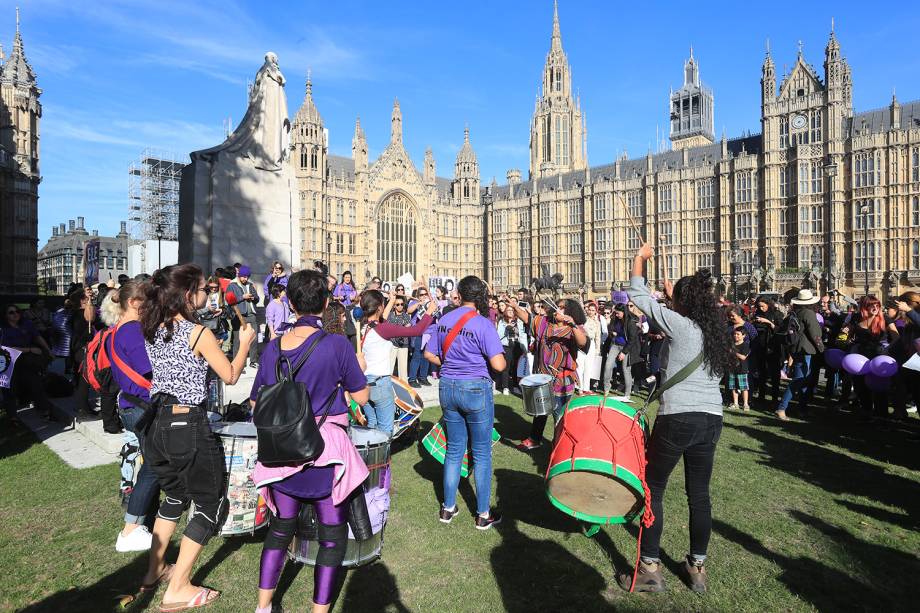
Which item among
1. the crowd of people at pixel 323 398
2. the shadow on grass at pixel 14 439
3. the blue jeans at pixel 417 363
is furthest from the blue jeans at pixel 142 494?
the blue jeans at pixel 417 363

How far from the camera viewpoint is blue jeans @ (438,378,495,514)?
4582 mm

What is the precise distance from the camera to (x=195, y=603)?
345 centimetres

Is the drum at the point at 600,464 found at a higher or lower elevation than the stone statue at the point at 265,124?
lower

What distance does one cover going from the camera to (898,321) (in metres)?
8.42

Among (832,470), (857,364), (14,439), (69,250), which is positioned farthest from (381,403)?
(69,250)

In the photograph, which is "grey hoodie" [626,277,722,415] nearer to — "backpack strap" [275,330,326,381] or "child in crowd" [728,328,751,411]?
"backpack strap" [275,330,326,381]

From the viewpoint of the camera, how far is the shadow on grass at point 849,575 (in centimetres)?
367

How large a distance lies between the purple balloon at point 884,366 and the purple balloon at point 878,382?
0.16 meters

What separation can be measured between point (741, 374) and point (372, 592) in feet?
27.7

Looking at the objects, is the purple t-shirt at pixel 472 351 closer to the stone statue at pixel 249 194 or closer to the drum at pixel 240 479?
the drum at pixel 240 479

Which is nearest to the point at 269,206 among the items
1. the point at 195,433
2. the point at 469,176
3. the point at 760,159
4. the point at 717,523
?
the point at 195,433

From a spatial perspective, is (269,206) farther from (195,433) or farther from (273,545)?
(273,545)

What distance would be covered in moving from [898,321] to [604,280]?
5685cm

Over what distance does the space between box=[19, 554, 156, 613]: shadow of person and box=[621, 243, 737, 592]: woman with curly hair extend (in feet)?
10.8
